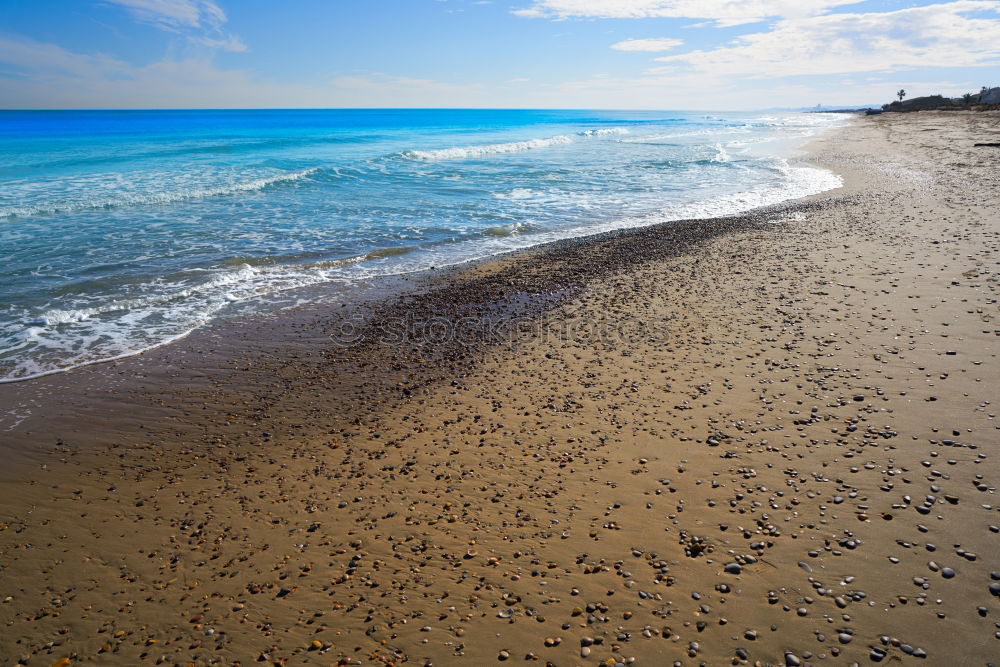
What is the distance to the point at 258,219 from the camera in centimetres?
1998

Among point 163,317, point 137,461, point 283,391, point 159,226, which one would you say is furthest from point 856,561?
point 159,226

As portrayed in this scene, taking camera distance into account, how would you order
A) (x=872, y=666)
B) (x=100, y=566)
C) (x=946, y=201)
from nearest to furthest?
(x=872, y=666) → (x=100, y=566) → (x=946, y=201)

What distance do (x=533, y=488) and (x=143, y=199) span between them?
26.4m

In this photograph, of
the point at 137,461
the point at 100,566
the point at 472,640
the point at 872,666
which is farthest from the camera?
the point at 137,461

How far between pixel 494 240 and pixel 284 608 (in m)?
13.8

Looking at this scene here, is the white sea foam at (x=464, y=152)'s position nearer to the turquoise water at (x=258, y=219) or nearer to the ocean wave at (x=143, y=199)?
the turquoise water at (x=258, y=219)

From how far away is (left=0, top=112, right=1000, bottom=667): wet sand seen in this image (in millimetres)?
4086

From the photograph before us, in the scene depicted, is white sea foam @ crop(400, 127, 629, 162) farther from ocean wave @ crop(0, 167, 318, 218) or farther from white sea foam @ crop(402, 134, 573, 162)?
ocean wave @ crop(0, 167, 318, 218)

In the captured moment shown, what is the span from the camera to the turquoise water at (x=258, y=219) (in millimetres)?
11000

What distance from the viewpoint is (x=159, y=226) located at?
18.8 metres

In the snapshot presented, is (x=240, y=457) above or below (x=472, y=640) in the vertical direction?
above

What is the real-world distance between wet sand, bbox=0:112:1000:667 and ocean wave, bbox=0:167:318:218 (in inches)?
718

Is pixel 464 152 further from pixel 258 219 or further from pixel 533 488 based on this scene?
pixel 533 488

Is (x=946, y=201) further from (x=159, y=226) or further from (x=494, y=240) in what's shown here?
(x=159, y=226)
